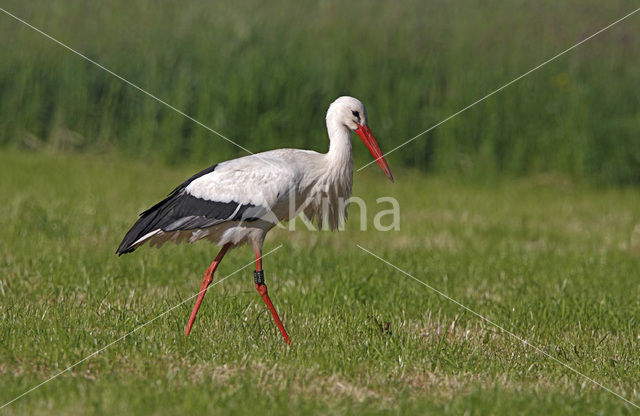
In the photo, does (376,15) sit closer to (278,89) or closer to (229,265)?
(278,89)

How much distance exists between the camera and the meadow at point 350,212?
15.4 feet

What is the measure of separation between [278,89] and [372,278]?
6152mm

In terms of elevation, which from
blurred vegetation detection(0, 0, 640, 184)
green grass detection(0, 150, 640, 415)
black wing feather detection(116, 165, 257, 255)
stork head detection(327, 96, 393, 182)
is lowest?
green grass detection(0, 150, 640, 415)

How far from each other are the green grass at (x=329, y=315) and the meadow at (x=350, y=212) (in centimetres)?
2

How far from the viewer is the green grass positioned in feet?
14.5

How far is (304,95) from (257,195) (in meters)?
7.40

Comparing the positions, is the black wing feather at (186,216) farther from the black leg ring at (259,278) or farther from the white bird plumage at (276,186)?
the black leg ring at (259,278)

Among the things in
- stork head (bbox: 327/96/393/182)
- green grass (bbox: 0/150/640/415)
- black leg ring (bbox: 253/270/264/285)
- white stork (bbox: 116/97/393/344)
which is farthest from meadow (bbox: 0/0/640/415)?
stork head (bbox: 327/96/393/182)

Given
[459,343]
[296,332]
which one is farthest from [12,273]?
[459,343]

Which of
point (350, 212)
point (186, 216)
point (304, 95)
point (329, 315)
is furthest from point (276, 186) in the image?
point (304, 95)

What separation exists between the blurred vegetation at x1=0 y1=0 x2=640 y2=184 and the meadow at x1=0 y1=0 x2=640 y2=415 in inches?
1.3

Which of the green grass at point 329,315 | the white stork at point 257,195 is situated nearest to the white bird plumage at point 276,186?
the white stork at point 257,195

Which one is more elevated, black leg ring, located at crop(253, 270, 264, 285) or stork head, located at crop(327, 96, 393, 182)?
stork head, located at crop(327, 96, 393, 182)

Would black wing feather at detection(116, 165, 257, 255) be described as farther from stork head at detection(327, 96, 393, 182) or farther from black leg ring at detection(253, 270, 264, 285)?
stork head at detection(327, 96, 393, 182)
